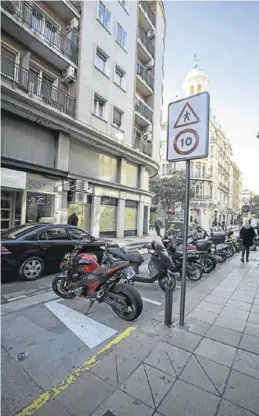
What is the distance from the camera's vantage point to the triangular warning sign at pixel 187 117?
3346mm

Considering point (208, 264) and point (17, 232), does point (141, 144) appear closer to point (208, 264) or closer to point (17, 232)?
point (208, 264)

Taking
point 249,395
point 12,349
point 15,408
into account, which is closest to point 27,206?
point 12,349

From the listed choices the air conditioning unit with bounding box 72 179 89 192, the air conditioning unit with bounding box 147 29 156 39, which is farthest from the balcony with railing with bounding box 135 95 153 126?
the air conditioning unit with bounding box 72 179 89 192

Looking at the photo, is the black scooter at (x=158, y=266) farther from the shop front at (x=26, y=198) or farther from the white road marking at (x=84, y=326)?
the shop front at (x=26, y=198)

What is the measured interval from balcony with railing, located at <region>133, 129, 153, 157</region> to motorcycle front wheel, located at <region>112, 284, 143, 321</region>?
46.5 feet

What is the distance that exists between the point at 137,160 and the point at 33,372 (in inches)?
616

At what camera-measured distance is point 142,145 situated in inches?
702

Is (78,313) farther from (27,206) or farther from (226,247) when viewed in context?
(27,206)

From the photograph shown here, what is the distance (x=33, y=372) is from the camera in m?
2.45

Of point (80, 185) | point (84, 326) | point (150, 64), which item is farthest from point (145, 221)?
point (84, 326)

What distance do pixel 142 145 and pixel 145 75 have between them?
5.68m

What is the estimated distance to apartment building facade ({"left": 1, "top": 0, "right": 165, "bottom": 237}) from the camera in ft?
32.4

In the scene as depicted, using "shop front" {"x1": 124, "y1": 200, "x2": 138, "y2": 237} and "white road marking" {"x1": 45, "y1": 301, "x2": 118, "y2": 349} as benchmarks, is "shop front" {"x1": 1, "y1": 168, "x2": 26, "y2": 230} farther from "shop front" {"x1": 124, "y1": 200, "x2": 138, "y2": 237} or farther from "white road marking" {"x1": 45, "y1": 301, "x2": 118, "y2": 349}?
"shop front" {"x1": 124, "y1": 200, "x2": 138, "y2": 237}

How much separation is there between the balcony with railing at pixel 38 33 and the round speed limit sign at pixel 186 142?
10.0 metres
